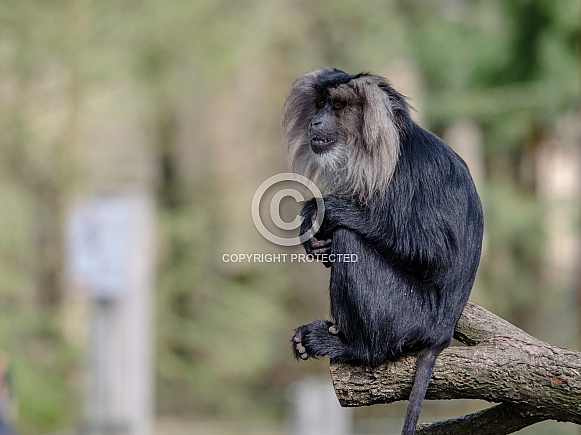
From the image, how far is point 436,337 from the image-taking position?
378 cm

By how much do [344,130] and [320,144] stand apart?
0.45ft

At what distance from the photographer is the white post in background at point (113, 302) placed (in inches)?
342

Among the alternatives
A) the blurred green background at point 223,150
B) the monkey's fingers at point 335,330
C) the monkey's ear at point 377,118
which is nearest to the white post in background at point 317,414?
the blurred green background at point 223,150

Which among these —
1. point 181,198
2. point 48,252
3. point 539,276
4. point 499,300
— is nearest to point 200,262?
point 181,198

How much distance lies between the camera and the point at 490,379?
351 cm

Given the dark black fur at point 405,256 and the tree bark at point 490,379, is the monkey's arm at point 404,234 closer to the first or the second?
the dark black fur at point 405,256

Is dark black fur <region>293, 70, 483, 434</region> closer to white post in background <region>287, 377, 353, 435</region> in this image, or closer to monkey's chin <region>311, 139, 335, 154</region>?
monkey's chin <region>311, 139, 335, 154</region>

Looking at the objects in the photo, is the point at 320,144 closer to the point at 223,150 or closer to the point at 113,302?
the point at 113,302

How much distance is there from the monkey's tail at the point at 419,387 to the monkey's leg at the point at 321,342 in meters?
0.37

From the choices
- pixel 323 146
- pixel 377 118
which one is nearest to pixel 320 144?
pixel 323 146

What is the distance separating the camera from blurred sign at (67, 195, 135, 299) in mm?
8648

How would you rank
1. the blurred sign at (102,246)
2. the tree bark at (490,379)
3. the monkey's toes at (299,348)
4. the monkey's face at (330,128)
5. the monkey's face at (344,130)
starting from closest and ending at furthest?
the tree bark at (490,379) < the monkey's face at (344,130) < the monkey's toes at (299,348) < the monkey's face at (330,128) < the blurred sign at (102,246)

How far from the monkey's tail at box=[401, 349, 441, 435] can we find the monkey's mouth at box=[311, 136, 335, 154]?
1123 mm

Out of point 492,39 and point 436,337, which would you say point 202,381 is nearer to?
point 492,39
